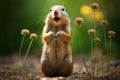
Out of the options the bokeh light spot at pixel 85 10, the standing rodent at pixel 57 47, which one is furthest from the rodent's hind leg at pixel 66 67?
the bokeh light spot at pixel 85 10

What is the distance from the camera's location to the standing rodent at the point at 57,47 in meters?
7.12

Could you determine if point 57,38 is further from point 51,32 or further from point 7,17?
point 7,17

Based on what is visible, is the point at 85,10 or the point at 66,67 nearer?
the point at 66,67

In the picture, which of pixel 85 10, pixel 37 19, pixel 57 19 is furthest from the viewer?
pixel 37 19

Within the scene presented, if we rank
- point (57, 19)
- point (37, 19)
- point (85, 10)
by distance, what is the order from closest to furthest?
point (57, 19), point (85, 10), point (37, 19)

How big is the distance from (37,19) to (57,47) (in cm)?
533

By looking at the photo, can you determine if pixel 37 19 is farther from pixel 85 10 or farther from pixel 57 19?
pixel 57 19

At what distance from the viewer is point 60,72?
719cm

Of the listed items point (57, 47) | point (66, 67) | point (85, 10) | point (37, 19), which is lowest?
point (66, 67)

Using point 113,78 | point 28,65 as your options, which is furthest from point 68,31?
point 28,65

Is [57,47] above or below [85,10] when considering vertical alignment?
below

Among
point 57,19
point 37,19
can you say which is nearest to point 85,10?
point 37,19

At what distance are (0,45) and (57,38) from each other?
19.0 ft

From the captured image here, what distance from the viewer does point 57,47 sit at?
7.15 metres
